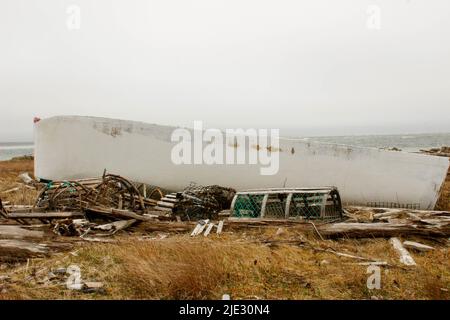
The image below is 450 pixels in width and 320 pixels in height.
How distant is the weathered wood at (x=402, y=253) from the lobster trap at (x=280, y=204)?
4.73ft

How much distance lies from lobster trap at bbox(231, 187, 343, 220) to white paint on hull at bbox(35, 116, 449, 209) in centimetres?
274

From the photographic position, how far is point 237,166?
36.2 feet

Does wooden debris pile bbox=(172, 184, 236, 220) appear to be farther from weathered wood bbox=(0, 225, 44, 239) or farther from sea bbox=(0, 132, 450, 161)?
sea bbox=(0, 132, 450, 161)

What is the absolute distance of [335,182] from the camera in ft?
35.3

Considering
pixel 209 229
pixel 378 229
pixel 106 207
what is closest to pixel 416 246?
pixel 378 229

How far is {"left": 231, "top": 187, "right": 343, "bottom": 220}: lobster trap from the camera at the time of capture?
7711 millimetres

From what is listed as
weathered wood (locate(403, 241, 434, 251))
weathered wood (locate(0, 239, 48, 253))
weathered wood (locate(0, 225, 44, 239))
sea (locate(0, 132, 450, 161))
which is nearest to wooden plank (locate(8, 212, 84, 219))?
weathered wood (locate(0, 225, 44, 239))

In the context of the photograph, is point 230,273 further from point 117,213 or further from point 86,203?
point 86,203

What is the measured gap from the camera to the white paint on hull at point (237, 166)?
1061 cm

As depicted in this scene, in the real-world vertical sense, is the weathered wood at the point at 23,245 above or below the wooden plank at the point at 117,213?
below

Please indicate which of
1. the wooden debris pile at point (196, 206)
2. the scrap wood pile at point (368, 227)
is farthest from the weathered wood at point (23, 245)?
the scrap wood pile at point (368, 227)

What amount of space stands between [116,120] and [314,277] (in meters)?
8.29

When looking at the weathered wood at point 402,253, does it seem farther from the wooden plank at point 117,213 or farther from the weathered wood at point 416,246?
the wooden plank at point 117,213
